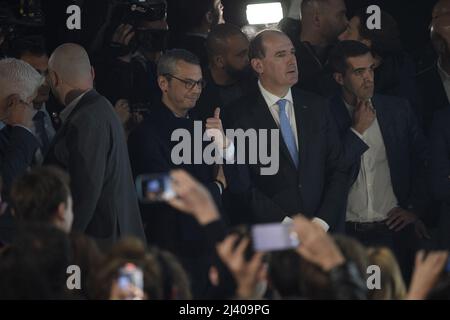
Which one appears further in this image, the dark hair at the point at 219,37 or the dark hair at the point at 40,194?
the dark hair at the point at 219,37

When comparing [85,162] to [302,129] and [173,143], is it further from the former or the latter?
[302,129]

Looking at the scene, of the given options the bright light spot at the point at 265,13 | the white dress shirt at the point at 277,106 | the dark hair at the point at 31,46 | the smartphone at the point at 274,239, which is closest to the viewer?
the smartphone at the point at 274,239

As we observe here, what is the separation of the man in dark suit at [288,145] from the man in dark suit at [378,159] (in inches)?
4.3

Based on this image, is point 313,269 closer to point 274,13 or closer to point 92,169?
point 92,169

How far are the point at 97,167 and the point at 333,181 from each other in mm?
1052

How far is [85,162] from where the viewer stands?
5.84 metres

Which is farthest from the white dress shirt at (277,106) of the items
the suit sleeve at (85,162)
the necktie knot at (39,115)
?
the necktie knot at (39,115)

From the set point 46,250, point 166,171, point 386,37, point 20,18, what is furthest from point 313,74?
point 46,250

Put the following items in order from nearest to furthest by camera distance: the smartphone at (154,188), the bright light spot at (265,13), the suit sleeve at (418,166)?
the smartphone at (154,188) → the suit sleeve at (418,166) → the bright light spot at (265,13)

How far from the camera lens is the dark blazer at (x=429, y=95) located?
6.25 meters

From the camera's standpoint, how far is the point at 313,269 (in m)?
4.33

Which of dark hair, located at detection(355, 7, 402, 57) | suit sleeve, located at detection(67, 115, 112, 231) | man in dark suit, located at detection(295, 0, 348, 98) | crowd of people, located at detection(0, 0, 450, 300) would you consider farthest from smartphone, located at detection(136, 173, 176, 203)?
dark hair, located at detection(355, 7, 402, 57)

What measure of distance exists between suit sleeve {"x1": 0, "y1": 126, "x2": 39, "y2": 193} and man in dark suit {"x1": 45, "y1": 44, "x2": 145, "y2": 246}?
0.11 metres

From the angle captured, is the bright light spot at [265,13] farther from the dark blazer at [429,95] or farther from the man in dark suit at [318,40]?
the dark blazer at [429,95]
